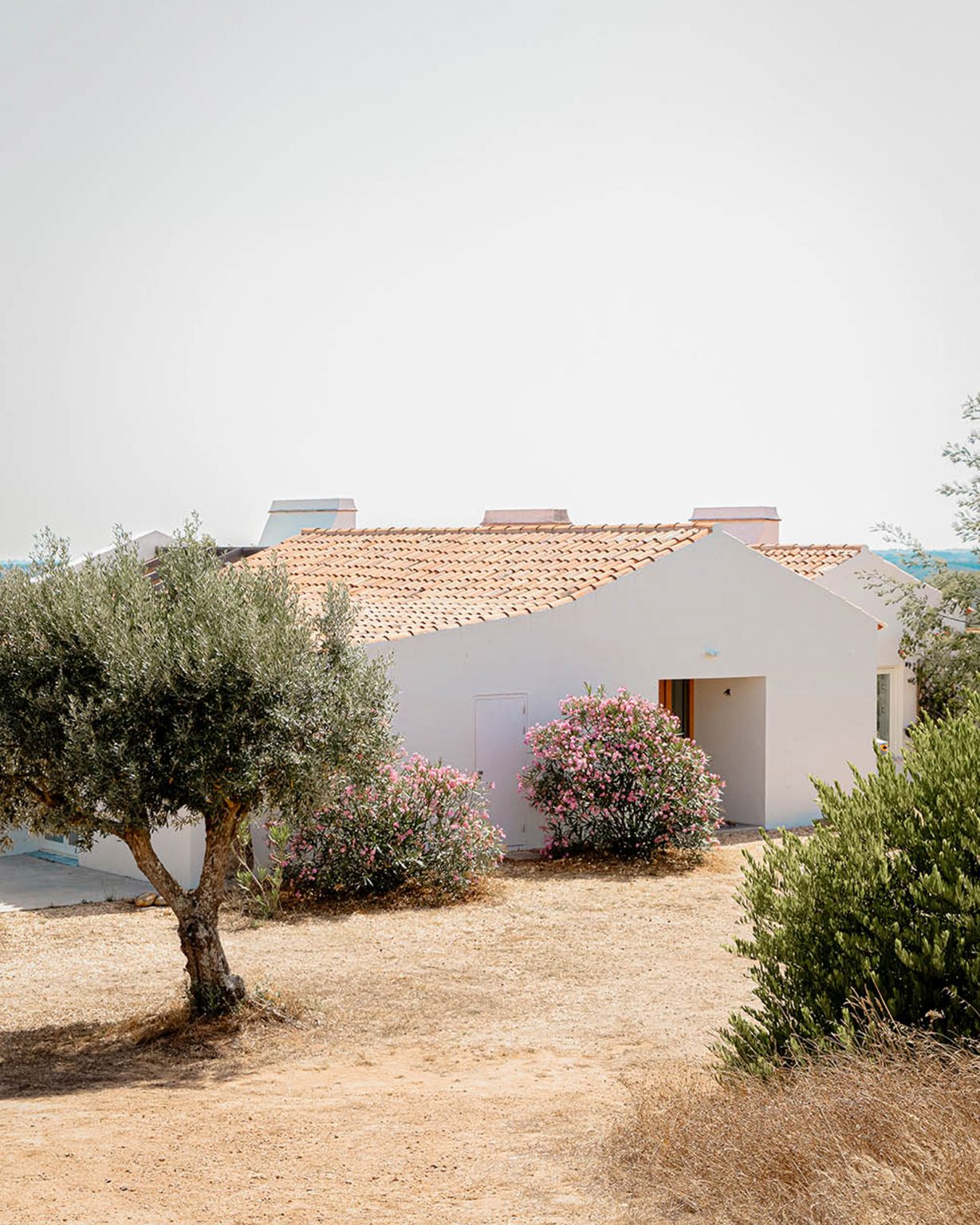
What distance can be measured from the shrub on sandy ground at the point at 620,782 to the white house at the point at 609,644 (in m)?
0.77

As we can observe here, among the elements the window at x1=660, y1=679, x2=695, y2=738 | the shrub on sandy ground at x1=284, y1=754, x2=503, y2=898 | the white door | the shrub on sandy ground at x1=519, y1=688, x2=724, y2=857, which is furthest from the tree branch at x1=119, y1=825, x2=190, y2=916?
the window at x1=660, y1=679, x2=695, y2=738

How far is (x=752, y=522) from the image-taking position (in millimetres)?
28266

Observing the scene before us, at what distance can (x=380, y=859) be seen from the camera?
1448 cm

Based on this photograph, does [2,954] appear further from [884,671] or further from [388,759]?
[884,671]

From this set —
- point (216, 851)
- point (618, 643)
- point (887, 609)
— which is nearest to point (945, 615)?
point (887, 609)

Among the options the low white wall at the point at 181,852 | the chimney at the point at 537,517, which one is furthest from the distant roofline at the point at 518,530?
the low white wall at the point at 181,852

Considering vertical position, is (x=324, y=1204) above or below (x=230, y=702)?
below

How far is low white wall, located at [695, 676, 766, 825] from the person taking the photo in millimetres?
19812

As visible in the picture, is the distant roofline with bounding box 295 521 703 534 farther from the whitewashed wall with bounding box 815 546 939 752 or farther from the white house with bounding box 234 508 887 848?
the whitewashed wall with bounding box 815 546 939 752

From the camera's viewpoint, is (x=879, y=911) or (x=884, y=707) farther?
(x=884, y=707)

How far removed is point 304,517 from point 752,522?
9418 millimetres

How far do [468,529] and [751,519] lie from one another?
8.04m

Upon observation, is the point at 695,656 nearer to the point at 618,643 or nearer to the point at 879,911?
the point at 618,643

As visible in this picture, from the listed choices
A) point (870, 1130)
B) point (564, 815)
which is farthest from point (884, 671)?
point (870, 1130)
